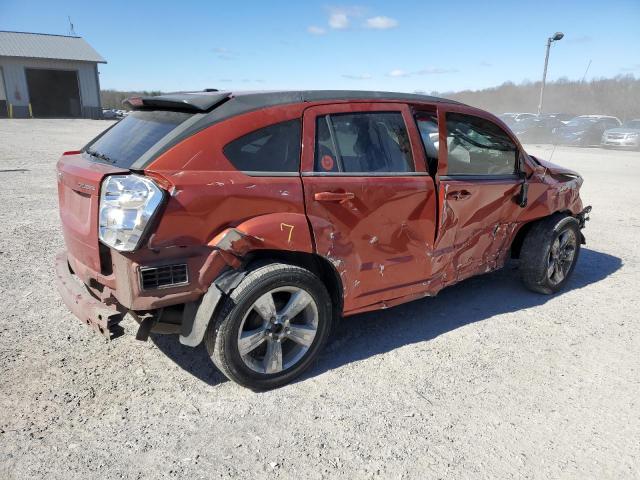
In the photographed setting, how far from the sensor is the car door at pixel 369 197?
10.1 feet

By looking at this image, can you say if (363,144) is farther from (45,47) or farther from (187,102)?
(45,47)

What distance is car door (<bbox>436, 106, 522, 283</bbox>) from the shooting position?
12.3 ft

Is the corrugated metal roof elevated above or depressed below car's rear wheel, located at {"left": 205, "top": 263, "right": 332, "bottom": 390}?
above

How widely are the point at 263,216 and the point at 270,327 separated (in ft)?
2.33

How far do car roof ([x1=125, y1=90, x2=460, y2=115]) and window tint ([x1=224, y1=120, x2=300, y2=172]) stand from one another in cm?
16

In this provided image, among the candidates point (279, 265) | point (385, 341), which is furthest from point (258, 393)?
point (385, 341)

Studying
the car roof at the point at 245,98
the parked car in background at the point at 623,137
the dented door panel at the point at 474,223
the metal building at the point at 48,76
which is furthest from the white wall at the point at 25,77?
the dented door panel at the point at 474,223

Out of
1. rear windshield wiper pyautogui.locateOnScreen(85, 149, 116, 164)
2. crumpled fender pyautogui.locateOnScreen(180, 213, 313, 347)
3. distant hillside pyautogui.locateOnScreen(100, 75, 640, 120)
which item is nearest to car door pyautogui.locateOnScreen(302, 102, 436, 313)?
crumpled fender pyautogui.locateOnScreen(180, 213, 313, 347)

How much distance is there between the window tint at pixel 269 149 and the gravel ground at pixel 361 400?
4.66 feet

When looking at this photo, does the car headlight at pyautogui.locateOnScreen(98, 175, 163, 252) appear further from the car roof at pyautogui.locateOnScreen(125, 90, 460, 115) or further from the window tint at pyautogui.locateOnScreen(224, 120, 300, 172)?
the car roof at pyautogui.locateOnScreen(125, 90, 460, 115)

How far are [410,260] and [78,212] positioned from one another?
88.8 inches

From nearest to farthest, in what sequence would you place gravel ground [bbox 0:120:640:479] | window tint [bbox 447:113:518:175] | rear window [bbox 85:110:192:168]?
gravel ground [bbox 0:120:640:479], rear window [bbox 85:110:192:168], window tint [bbox 447:113:518:175]

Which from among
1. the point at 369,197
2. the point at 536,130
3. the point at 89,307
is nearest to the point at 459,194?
the point at 369,197

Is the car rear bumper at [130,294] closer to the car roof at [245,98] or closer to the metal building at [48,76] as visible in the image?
the car roof at [245,98]
